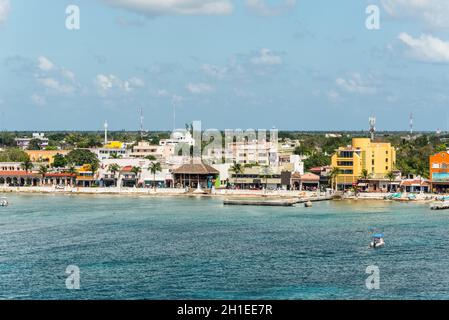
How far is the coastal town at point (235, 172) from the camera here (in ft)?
198

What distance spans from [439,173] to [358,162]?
650 centimetres

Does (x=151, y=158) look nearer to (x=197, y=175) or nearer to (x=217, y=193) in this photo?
(x=197, y=175)

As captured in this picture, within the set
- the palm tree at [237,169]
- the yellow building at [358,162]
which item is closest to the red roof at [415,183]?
the yellow building at [358,162]

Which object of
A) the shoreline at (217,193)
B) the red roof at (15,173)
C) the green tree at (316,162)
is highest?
the green tree at (316,162)

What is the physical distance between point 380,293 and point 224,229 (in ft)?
51.8

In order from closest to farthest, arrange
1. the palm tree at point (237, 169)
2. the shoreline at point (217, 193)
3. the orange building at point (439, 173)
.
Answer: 1. the shoreline at point (217, 193)
2. the orange building at point (439, 173)
3. the palm tree at point (237, 169)

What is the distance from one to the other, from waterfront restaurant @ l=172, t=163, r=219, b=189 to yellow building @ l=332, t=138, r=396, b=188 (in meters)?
11.6

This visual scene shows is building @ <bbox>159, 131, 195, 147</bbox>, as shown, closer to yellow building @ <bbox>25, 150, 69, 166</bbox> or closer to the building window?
yellow building @ <bbox>25, 150, 69, 166</bbox>

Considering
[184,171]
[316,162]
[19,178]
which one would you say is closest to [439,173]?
[316,162]

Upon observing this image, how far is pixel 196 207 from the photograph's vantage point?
50.5m

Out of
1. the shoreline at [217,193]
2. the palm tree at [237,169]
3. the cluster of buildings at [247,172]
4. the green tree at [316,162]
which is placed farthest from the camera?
the green tree at [316,162]

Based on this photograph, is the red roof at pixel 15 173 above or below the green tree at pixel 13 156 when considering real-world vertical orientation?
below

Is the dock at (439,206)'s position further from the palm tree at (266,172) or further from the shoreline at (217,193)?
the palm tree at (266,172)
